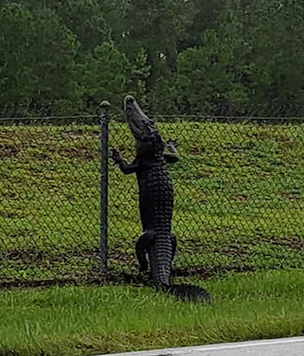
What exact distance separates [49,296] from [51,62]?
21665mm

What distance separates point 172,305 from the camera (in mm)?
5734

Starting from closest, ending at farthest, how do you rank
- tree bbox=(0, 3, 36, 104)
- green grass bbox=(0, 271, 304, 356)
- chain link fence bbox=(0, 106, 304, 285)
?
green grass bbox=(0, 271, 304, 356) → chain link fence bbox=(0, 106, 304, 285) → tree bbox=(0, 3, 36, 104)

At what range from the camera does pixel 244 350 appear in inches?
160

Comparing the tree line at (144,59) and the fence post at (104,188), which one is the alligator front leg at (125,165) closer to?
the fence post at (104,188)

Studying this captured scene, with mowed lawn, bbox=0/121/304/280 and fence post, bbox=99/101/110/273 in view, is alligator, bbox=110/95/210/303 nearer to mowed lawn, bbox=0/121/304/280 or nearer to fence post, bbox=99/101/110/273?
fence post, bbox=99/101/110/273

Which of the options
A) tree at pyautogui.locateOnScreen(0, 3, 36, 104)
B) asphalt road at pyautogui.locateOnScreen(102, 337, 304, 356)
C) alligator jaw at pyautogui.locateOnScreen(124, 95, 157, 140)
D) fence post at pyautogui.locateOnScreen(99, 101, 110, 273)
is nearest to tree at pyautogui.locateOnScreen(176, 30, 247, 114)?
tree at pyautogui.locateOnScreen(0, 3, 36, 104)

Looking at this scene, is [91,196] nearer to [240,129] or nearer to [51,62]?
[240,129]

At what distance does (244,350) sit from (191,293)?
1.85 metres

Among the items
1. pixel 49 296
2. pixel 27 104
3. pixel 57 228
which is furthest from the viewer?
pixel 27 104

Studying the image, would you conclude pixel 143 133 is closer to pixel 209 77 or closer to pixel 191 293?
pixel 191 293

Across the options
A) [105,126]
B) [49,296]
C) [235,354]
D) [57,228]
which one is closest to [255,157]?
[57,228]

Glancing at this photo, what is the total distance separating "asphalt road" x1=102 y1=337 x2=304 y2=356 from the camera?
4.03m

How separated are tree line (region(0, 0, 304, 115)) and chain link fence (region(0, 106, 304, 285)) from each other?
11.4 metres

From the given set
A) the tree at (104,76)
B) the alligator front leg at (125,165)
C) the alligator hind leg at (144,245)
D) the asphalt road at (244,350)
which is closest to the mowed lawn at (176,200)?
the alligator hind leg at (144,245)
